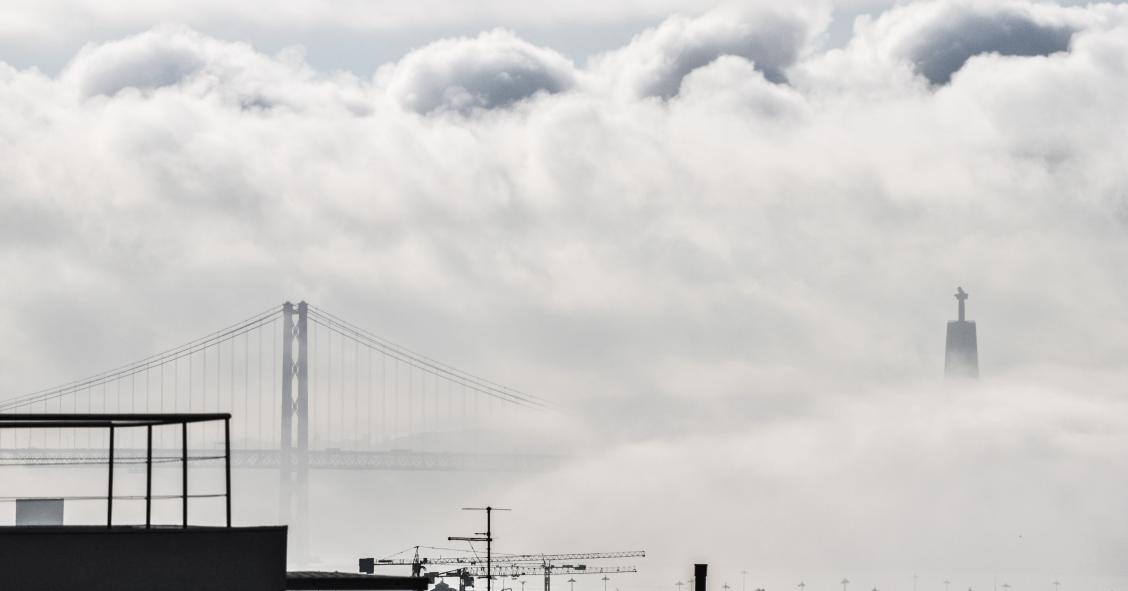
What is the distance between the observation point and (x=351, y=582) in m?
34.6

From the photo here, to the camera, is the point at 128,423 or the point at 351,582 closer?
the point at 128,423

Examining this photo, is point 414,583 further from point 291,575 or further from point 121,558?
point 121,558

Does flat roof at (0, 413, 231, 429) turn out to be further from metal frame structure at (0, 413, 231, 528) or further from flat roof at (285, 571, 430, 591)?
flat roof at (285, 571, 430, 591)

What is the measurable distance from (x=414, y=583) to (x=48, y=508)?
8301 millimetres

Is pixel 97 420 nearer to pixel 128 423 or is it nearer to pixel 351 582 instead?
pixel 128 423

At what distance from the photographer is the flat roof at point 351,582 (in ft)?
111

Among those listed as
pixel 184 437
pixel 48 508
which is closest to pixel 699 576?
pixel 48 508

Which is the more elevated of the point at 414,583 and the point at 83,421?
the point at 83,421

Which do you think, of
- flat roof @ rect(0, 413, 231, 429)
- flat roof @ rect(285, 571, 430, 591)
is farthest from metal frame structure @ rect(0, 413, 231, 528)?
flat roof @ rect(285, 571, 430, 591)

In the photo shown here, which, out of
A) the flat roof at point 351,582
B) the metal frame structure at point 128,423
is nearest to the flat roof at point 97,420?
the metal frame structure at point 128,423

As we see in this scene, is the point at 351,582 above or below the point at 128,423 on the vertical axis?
below

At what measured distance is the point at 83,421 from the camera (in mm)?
24547

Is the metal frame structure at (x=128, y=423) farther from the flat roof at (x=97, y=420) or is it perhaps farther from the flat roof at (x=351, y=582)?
the flat roof at (x=351, y=582)

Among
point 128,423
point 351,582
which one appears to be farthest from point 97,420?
point 351,582
